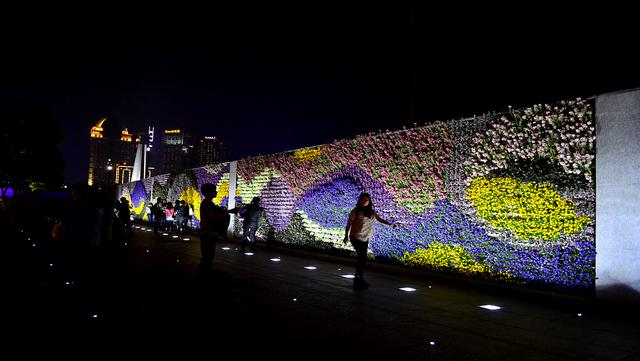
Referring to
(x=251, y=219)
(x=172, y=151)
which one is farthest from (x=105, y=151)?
(x=251, y=219)

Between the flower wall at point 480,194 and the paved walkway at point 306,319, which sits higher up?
the flower wall at point 480,194

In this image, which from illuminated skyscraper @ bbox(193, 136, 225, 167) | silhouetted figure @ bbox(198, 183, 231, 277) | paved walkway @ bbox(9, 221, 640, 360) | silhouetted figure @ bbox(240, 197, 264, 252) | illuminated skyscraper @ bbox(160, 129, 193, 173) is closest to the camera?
paved walkway @ bbox(9, 221, 640, 360)

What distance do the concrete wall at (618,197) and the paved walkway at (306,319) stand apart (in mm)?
654

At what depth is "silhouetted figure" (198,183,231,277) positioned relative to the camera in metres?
6.98

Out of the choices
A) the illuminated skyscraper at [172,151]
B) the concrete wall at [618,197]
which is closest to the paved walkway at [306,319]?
the concrete wall at [618,197]

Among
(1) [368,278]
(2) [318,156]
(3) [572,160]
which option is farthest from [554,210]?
(2) [318,156]

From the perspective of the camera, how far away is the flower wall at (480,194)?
7.55m

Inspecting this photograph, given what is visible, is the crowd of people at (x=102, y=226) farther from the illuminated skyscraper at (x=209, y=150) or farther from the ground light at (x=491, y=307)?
the illuminated skyscraper at (x=209, y=150)

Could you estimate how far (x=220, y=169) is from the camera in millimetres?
20844

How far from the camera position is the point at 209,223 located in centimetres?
700

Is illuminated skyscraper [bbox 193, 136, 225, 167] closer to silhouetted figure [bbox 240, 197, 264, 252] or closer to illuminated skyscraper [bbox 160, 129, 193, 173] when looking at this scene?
illuminated skyscraper [bbox 160, 129, 193, 173]

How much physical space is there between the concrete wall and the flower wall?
17cm

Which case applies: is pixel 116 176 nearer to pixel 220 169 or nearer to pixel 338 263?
pixel 220 169

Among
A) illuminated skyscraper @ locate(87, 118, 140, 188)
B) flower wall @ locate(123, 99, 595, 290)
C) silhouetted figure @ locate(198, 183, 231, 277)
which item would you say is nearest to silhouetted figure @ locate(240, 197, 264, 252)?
flower wall @ locate(123, 99, 595, 290)
